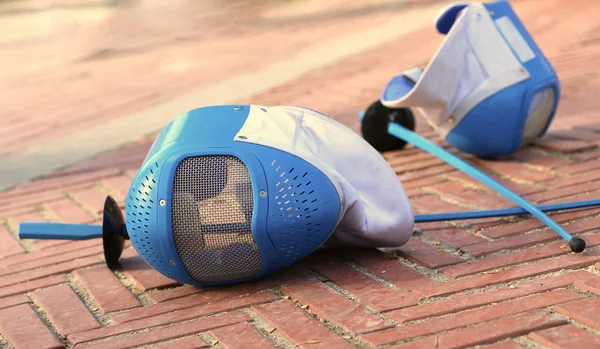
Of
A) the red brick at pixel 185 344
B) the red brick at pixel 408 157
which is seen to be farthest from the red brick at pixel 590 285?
the red brick at pixel 408 157

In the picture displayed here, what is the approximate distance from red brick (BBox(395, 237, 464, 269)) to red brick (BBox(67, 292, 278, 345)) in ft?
1.61

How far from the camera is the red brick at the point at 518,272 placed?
2.50 metres

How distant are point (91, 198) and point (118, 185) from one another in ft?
0.53

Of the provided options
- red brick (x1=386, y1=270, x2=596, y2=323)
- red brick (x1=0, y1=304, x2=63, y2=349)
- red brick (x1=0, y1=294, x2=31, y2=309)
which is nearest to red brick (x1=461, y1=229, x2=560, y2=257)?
red brick (x1=386, y1=270, x2=596, y2=323)

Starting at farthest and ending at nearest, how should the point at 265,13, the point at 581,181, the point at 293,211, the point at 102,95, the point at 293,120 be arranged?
the point at 265,13 → the point at 102,95 → the point at 581,181 → the point at 293,120 → the point at 293,211

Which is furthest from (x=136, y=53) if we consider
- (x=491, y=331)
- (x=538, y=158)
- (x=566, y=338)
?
(x=566, y=338)

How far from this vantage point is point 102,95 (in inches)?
251

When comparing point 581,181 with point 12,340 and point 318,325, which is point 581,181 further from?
point 12,340

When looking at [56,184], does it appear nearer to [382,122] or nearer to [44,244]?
[44,244]

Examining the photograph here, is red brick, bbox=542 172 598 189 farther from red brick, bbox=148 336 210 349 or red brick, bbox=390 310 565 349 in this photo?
red brick, bbox=148 336 210 349

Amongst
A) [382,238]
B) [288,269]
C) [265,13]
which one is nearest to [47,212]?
[288,269]

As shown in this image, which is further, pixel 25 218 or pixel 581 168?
pixel 25 218

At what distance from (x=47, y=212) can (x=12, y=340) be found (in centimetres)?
137

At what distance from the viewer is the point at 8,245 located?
341cm
